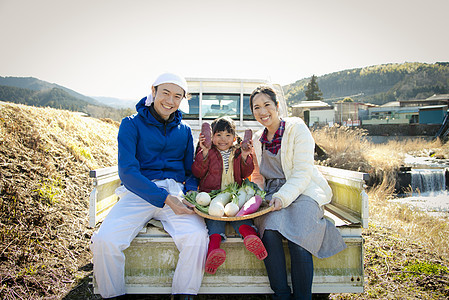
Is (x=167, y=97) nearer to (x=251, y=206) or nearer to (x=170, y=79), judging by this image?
(x=170, y=79)

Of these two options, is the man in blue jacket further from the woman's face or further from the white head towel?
the woman's face

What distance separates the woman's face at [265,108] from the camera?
279cm

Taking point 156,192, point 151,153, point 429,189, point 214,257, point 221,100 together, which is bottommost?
point 429,189

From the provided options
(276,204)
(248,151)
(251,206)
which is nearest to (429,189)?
(248,151)

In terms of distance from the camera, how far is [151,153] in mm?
2797

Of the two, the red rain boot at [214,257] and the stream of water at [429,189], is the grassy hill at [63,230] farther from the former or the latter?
the stream of water at [429,189]

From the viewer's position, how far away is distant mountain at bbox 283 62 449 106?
84.8 meters

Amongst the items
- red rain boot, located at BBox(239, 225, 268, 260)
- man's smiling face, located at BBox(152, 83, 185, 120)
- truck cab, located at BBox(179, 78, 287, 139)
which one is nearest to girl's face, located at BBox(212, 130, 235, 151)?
man's smiling face, located at BBox(152, 83, 185, 120)

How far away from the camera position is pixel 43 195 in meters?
4.14

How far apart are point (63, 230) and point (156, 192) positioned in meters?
2.25

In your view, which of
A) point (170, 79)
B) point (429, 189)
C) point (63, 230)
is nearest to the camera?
point (170, 79)

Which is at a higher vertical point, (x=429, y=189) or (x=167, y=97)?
(x=167, y=97)

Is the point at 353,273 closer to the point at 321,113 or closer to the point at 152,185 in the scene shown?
the point at 152,185

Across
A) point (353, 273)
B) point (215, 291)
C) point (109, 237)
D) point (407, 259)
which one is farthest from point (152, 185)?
point (407, 259)
